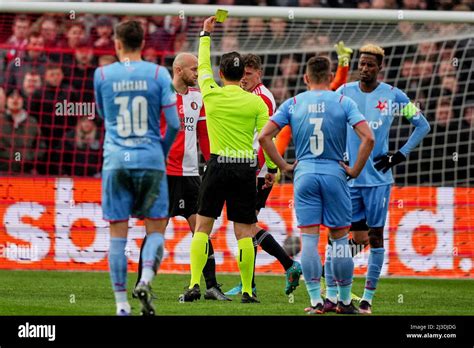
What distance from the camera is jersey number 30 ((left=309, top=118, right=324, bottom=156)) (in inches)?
370

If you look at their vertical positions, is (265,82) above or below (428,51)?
below

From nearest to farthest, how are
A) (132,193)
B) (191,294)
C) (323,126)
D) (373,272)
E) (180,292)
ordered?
1. (132,193)
2. (323,126)
3. (373,272)
4. (191,294)
5. (180,292)

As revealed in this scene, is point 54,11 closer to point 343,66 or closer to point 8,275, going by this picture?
point 8,275

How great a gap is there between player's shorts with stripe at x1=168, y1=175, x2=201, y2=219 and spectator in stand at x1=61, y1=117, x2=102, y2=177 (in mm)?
4922

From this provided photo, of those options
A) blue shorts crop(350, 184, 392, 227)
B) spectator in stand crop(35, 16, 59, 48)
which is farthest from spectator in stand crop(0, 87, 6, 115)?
blue shorts crop(350, 184, 392, 227)

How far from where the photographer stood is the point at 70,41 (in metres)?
17.2

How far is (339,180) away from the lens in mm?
9430

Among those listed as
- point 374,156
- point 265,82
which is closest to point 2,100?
point 265,82

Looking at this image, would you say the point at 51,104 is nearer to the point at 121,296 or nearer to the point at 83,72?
the point at 83,72

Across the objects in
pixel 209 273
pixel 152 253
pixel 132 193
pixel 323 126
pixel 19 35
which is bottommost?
pixel 209 273

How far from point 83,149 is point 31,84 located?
122 centimetres

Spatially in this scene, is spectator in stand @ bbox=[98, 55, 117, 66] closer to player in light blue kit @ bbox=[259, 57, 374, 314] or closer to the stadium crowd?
the stadium crowd
